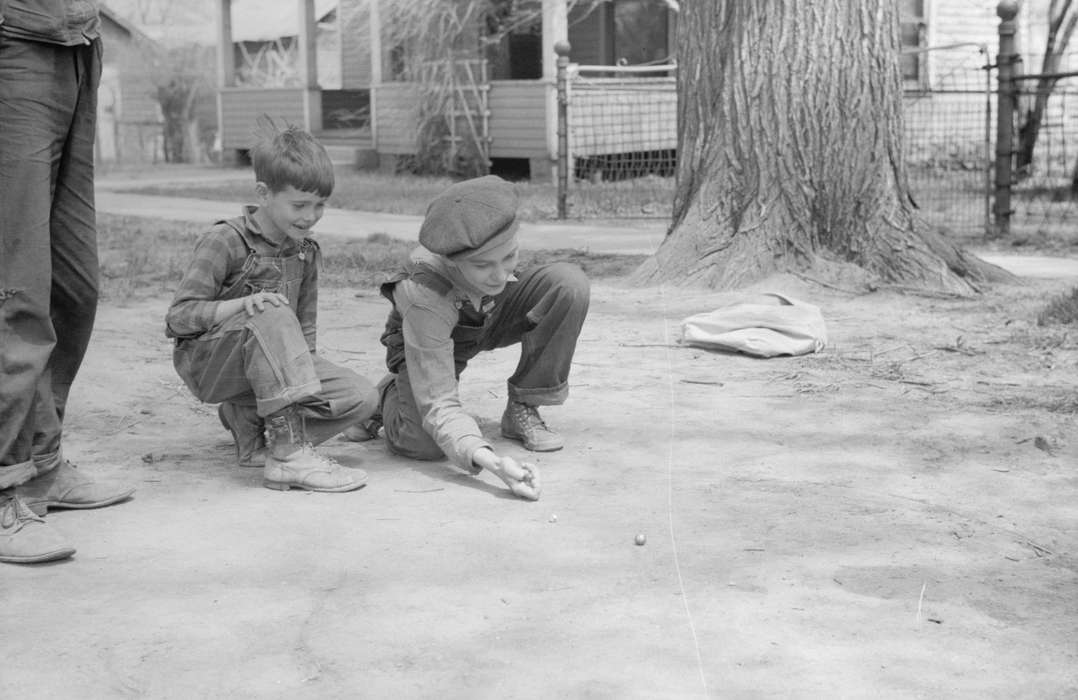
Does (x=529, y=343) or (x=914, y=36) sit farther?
(x=914, y=36)

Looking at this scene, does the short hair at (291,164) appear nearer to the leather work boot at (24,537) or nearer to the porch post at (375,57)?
the leather work boot at (24,537)

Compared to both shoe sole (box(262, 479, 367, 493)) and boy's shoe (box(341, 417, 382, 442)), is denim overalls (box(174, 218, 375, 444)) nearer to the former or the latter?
shoe sole (box(262, 479, 367, 493))

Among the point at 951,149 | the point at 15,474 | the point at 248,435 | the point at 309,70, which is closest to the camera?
the point at 15,474

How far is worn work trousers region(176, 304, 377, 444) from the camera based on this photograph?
3766mm

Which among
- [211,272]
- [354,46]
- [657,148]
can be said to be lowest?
[211,272]

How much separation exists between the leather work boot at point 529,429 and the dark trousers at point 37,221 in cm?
136

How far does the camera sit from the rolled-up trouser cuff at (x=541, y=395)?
430 centimetres

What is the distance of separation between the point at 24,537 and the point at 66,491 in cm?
37

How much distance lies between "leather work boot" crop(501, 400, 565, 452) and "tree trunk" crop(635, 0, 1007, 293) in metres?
3.01

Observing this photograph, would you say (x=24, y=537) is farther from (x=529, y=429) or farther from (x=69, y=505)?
(x=529, y=429)

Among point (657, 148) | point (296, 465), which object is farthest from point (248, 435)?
point (657, 148)

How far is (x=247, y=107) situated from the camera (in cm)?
2362

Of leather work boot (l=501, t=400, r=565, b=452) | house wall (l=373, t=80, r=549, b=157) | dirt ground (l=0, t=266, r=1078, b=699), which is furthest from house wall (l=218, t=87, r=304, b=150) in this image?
leather work boot (l=501, t=400, r=565, b=452)

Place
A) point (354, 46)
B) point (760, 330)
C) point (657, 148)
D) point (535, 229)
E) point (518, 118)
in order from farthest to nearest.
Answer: point (354, 46) < point (657, 148) < point (518, 118) < point (535, 229) < point (760, 330)
